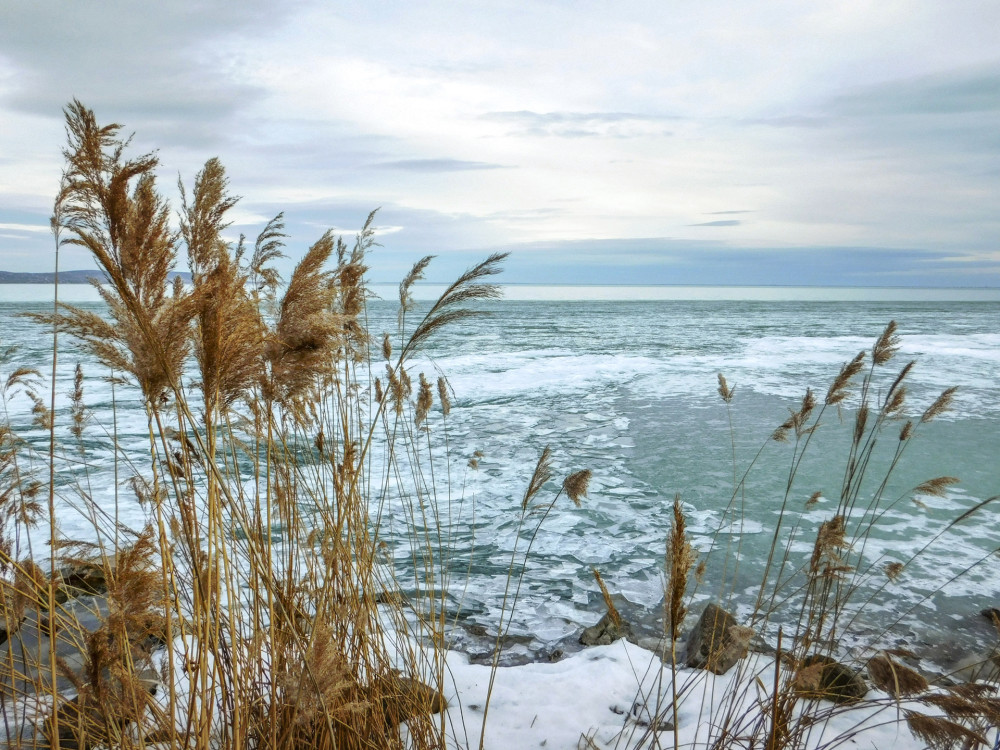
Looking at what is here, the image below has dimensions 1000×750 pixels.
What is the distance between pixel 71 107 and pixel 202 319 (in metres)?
0.63

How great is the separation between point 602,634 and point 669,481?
3.34m

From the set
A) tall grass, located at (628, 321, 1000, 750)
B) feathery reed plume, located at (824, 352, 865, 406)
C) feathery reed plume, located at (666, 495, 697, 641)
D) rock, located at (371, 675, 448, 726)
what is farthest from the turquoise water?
rock, located at (371, 675, 448, 726)

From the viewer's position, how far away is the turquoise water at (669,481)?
4496 millimetres

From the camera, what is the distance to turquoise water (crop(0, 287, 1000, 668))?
4.50 m

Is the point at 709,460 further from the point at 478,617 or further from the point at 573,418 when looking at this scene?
the point at 478,617

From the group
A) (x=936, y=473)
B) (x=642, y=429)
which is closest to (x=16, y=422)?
(x=642, y=429)

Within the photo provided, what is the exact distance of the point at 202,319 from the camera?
4.87ft

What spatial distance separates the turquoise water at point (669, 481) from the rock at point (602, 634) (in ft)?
0.47

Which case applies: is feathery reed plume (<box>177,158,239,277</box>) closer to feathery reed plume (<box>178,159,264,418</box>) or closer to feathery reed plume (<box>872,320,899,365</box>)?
feathery reed plume (<box>178,159,264,418</box>)

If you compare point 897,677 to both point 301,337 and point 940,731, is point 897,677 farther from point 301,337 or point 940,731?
point 301,337

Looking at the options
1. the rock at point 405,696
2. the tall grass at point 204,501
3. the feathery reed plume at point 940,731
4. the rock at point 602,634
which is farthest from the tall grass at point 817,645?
the tall grass at point 204,501

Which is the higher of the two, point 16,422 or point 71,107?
point 71,107

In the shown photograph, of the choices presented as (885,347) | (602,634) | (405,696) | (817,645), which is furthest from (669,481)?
(405,696)

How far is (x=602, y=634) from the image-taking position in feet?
13.0
